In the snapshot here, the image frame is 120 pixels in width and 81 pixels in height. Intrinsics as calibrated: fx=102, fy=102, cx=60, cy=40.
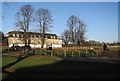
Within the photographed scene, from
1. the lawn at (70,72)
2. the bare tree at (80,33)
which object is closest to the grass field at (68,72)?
the lawn at (70,72)

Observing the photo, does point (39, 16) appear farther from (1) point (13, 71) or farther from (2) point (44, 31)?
(1) point (13, 71)

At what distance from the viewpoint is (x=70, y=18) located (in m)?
43.7

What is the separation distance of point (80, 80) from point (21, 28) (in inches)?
1238

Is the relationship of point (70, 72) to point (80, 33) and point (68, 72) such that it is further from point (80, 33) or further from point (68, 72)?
point (80, 33)

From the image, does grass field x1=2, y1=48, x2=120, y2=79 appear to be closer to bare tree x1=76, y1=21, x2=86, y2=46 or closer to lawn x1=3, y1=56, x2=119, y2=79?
lawn x1=3, y1=56, x2=119, y2=79

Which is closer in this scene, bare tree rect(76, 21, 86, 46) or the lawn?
the lawn

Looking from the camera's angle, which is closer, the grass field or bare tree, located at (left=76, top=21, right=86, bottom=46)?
the grass field

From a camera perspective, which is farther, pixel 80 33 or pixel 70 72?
pixel 80 33

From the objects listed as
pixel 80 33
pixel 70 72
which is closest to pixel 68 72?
pixel 70 72

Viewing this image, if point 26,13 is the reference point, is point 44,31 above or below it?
below

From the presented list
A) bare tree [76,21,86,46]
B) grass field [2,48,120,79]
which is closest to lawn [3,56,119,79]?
grass field [2,48,120,79]

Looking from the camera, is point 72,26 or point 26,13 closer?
point 26,13

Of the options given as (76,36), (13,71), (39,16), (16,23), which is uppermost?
(39,16)

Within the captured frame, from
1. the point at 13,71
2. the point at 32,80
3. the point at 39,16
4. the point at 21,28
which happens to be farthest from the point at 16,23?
the point at 32,80
